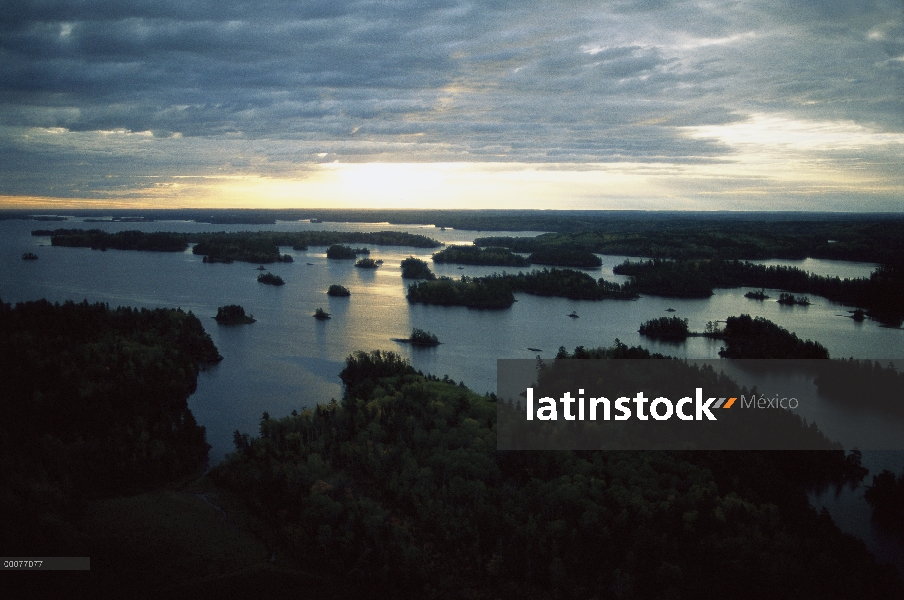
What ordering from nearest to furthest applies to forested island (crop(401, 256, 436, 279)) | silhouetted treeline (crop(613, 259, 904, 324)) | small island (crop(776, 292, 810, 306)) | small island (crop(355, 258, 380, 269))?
silhouetted treeline (crop(613, 259, 904, 324))
small island (crop(776, 292, 810, 306))
forested island (crop(401, 256, 436, 279))
small island (crop(355, 258, 380, 269))

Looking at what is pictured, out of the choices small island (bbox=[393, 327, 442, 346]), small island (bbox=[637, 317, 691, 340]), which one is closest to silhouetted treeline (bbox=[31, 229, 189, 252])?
small island (bbox=[393, 327, 442, 346])

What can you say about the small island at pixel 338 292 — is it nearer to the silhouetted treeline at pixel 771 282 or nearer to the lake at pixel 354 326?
the lake at pixel 354 326

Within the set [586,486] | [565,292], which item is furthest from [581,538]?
[565,292]

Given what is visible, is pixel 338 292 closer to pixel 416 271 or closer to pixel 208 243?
pixel 416 271

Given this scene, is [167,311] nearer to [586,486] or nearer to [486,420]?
[486,420]

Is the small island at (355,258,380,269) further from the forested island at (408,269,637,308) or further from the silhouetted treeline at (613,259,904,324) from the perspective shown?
the silhouetted treeline at (613,259,904,324)
